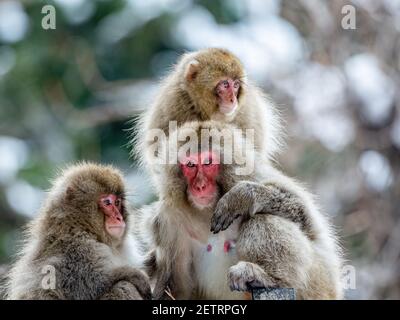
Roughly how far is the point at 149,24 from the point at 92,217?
1883cm

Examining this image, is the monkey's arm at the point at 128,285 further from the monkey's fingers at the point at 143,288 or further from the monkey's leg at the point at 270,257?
the monkey's leg at the point at 270,257

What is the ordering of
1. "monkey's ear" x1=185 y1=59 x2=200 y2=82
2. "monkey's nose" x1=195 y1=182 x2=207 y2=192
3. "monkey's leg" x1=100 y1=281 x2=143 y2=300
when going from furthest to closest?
"monkey's ear" x1=185 y1=59 x2=200 y2=82
"monkey's nose" x1=195 y1=182 x2=207 y2=192
"monkey's leg" x1=100 y1=281 x2=143 y2=300

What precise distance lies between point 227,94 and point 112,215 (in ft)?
8.25

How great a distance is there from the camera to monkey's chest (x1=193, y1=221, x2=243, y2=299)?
7.26 meters

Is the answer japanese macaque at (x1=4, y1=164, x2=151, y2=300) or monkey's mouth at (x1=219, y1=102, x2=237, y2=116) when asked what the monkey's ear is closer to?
monkey's mouth at (x1=219, y1=102, x2=237, y2=116)

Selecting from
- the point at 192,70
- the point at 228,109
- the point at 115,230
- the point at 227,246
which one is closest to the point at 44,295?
the point at 115,230

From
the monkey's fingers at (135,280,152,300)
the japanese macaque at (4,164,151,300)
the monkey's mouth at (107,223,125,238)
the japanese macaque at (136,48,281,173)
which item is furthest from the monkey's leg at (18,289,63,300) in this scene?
the japanese macaque at (136,48,281,173)

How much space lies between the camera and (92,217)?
287 inches

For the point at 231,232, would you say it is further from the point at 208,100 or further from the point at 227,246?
the point at 208,100

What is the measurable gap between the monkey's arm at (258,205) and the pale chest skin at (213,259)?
0.28m

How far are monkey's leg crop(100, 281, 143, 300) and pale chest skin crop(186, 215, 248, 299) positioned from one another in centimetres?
81

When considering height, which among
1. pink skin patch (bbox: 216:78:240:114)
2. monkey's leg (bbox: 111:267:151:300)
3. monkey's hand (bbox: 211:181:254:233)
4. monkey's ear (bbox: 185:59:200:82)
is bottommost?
monkey's leg (bbox: 111:267:151:300)

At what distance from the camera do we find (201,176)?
7.14m
